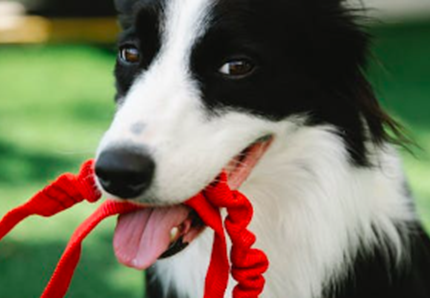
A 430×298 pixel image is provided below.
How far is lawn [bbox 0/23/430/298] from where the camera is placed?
3.69m

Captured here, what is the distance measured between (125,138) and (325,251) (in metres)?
0.83

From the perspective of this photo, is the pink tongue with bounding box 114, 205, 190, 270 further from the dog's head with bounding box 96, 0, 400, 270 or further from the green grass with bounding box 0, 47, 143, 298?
the green grass with bounding box 0, 47, 143, 298

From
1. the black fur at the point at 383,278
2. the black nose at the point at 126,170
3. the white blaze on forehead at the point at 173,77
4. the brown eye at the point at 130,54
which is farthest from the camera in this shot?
the black fur at the point at 383,278

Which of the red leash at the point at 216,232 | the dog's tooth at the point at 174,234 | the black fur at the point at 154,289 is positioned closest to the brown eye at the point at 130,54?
the red leash at the point at 216,232

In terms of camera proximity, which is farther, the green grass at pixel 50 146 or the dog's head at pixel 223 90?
the green grass at pixel 50 146

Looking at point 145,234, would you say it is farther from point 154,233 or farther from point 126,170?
point 126,170

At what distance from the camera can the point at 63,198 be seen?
2.19 m

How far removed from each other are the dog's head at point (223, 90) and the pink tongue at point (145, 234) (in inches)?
3.5

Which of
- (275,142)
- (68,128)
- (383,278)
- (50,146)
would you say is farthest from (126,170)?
(68,128)

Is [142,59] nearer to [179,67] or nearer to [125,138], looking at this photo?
[179,67]

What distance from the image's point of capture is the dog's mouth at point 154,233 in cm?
204

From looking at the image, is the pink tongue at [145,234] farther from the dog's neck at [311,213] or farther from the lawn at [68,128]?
the lawn at [68,128]

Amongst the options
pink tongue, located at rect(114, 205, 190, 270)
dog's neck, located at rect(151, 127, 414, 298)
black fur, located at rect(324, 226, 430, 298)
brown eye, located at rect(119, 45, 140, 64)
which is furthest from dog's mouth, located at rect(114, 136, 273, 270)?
black fur, located at rect(324, 226, 430, 298)

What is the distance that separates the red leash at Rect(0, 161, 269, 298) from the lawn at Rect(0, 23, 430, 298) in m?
0.47
